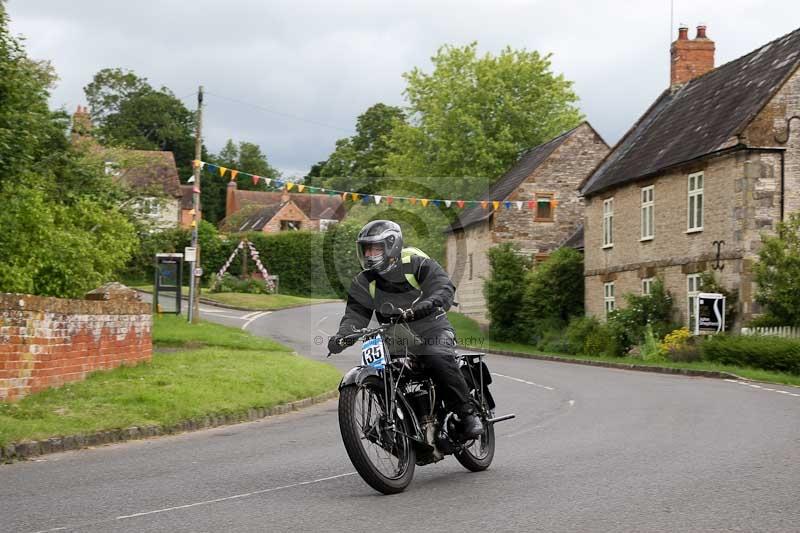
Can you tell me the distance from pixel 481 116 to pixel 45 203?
3854 centimetres

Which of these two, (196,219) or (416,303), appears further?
(196,219)

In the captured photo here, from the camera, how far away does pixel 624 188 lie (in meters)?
36.1

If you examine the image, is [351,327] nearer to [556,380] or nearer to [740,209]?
[556,380]

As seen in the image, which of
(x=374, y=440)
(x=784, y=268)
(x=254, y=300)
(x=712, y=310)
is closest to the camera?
(x=374, y=440)

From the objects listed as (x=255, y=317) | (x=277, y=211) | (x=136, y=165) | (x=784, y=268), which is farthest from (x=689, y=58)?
(x=277, y=211)

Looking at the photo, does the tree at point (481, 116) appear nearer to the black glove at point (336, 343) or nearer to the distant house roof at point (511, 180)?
the distant house roof at point (511, 180)

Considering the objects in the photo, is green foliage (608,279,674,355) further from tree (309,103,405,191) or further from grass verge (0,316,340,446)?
tree (309,103,405,191)

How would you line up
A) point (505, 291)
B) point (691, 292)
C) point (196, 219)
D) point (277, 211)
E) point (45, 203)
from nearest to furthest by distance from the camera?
1. point (45, 203)
2. point (691, 292)
3. point (196, 219)
4. point (505, 291)
5. point (277, 211)

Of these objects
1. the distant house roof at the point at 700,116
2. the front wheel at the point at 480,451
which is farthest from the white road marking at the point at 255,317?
the front wheel at the point at 480,451

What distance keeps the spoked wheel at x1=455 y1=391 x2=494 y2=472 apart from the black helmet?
5.56 feet

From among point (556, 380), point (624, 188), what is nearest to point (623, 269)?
point (624, 188)

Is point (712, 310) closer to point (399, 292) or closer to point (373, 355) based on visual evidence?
point (399, 292)

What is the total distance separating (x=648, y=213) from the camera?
34.0 meters

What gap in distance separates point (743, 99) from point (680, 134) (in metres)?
3.32
